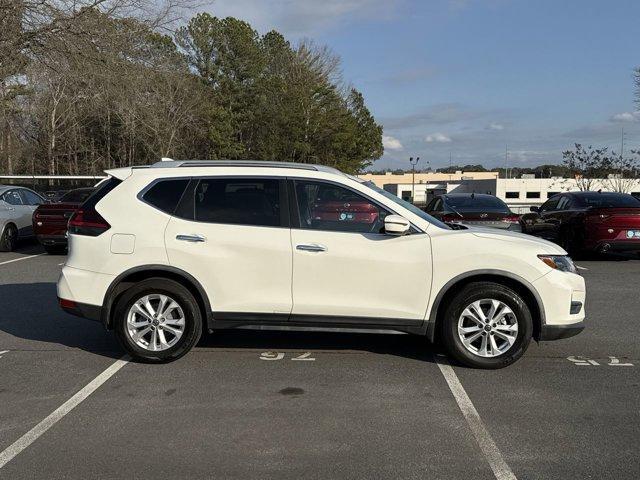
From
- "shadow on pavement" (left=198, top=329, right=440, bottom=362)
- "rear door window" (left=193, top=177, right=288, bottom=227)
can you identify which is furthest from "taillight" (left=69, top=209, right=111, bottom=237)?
"shadow on pavement" (left=198, top=329, right=440, bottom=362)

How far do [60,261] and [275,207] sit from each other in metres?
8.36

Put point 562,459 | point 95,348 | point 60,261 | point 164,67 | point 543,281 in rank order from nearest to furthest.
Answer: point 562,459 → point 543,281 → point 95,348 → point 60,261 → point 164,67

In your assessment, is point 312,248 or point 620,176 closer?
point 312,248

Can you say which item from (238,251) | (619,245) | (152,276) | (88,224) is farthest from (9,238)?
(619,245)

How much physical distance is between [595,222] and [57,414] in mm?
10941

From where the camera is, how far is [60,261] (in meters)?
12.0

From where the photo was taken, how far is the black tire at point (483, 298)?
518cm

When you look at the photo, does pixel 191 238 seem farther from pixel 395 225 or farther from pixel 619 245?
pixel 619 245

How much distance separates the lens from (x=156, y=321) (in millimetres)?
5309

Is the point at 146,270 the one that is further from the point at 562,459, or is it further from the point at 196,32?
the point at 196,32

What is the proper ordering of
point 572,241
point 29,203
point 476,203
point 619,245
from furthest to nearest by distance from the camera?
point 29,203, point 476,203, point 572,241, point 619,245

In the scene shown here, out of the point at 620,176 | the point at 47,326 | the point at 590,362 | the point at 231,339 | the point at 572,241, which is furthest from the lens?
the point at 620,176

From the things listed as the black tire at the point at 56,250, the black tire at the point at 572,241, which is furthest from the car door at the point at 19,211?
the black tire at the point at 572,241

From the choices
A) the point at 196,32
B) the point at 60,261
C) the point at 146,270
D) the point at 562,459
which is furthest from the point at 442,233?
the point at 196,32
